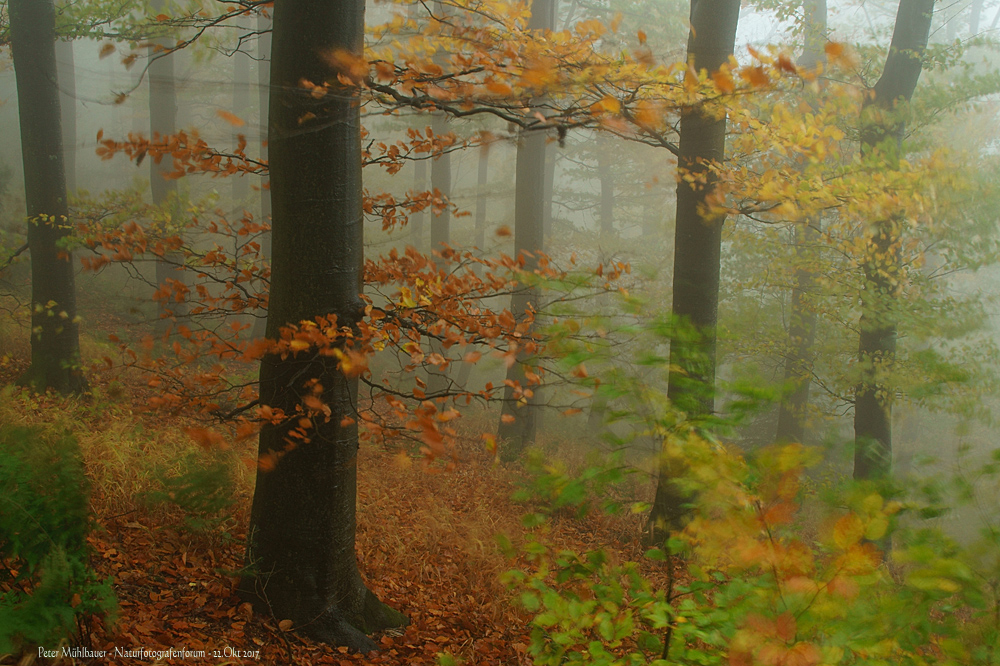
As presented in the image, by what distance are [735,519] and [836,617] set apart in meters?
0.36

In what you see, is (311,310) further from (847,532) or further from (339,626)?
(847,532)

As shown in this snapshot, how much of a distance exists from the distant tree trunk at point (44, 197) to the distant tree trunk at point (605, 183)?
13.0m

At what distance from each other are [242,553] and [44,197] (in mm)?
5817

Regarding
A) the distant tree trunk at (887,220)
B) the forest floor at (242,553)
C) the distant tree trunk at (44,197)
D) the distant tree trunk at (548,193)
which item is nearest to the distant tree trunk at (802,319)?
the distant tree trunk at (887,220)

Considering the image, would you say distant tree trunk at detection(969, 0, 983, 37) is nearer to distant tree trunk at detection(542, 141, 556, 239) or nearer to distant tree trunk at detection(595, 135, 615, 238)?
distant tree trunk at detection(595, 135, 615, 238)

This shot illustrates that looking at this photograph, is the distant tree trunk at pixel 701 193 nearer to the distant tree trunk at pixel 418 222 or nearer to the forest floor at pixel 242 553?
the forest floor at pixel 242 553

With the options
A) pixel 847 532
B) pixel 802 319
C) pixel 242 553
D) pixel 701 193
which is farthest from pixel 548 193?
pixel 847 532

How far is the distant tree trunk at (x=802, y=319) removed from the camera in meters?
9.32

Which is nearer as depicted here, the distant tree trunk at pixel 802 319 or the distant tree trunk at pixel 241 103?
the distant tree trunk at pixel 802 319

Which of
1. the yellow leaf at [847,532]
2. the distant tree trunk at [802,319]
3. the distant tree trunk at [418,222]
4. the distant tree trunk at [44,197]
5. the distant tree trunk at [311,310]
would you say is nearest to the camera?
the yellow leaf at [847,532]

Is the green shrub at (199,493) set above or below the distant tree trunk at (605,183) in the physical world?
below

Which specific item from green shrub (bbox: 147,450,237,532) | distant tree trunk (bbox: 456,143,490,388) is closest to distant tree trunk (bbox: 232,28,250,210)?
distant tree trunk (bbox: 456,143,490,388)

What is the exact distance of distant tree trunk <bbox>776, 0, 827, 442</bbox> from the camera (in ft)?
30.6

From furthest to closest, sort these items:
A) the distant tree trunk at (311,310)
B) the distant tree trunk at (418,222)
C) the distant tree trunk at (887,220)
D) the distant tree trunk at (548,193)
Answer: the distant tree trunk at (548,193) < the distant tree trunk at (418,222) < the distant tree trunk at (887,220) < the distant tree trunk at (311,310)
